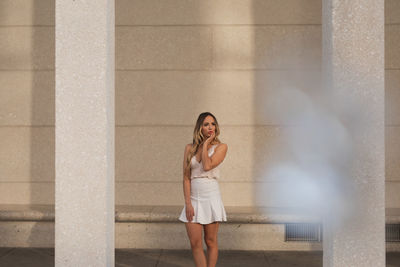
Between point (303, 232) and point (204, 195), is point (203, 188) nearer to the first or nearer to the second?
point (204, 195)

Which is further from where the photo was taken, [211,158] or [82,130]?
[211,158]

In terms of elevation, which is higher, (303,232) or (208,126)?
(208,126)

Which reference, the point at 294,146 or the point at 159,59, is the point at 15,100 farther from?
the point at 294,146

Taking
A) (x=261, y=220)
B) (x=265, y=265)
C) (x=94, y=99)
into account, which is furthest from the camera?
(x=261, y=220)

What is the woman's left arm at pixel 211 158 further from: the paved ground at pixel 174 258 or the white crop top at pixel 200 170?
the paved ground at pixel 174 258

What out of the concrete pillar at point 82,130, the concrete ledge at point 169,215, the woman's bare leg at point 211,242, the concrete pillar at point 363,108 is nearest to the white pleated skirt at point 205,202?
the woman's bare leg at point 211,242

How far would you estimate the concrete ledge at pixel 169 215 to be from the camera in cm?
652

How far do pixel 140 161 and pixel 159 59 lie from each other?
1.88 m

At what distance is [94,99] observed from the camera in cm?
447

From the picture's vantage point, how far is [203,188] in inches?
185

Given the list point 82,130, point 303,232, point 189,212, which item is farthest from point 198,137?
point 303,232

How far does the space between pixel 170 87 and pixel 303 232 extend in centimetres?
337

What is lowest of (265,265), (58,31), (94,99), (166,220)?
(265,265)

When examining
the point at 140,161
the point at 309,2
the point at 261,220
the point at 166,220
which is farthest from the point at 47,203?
the point at 309,2
